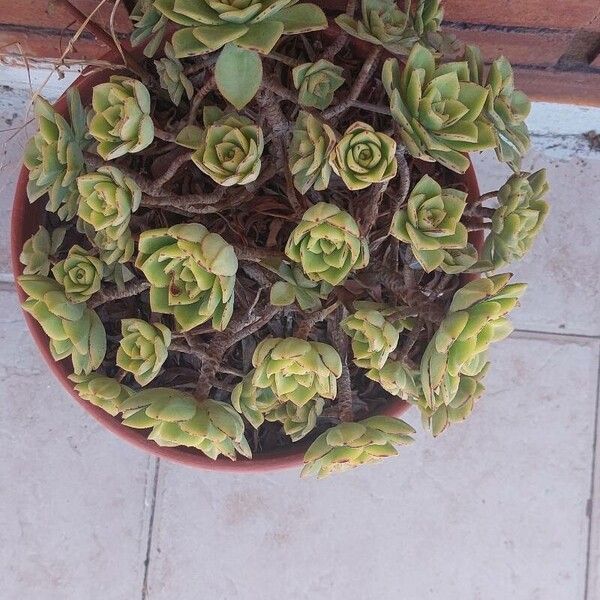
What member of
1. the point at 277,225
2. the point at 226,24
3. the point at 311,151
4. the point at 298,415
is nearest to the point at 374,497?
the point at 298,415

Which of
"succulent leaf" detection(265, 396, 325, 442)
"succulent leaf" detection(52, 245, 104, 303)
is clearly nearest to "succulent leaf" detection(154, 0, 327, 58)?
"succulent leaf" detection(52, 245, 104, 303)

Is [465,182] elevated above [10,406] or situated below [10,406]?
above

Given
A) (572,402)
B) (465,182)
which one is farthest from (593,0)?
(572,402)

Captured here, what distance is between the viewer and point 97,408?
776 mm

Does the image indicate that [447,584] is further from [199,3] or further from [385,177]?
[199,3]

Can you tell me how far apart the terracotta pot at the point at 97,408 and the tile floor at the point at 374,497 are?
0.31 metres

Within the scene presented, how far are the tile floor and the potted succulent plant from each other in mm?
337

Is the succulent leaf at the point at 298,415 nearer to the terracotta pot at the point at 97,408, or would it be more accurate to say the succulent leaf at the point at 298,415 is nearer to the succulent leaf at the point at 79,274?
the terracotta pot at the point at 97,408

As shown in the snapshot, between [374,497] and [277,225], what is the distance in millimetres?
558

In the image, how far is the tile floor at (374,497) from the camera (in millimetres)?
1081

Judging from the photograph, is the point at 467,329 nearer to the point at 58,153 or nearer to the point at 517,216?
the point at 517,216

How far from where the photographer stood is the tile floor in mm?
1081

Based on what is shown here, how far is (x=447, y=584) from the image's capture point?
3.67 ft

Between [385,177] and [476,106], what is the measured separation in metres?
0.09
